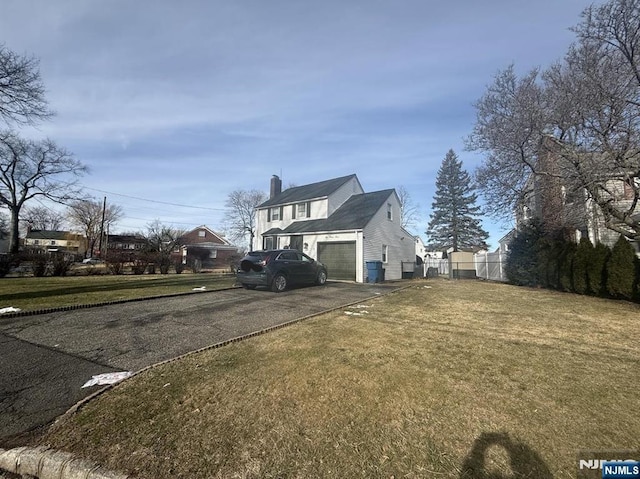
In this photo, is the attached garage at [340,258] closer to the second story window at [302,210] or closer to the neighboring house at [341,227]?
the neighboring house at [341,227]

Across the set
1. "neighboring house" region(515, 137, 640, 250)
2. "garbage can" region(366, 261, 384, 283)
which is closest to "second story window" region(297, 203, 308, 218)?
"garbage can" region(366, 261, 384, 283)

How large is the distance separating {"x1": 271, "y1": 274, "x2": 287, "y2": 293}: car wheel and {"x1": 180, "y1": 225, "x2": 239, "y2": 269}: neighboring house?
66.8 ft

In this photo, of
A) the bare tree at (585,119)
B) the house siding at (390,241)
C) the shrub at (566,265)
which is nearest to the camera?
the bare tree at (585,119)

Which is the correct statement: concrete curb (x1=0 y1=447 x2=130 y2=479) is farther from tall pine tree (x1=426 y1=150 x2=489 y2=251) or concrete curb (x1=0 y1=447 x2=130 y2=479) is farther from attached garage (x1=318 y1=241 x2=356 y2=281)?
tall pine tree (x1=426 y1=150 x2=489 y2=251)

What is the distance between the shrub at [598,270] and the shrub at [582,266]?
5.7 inches

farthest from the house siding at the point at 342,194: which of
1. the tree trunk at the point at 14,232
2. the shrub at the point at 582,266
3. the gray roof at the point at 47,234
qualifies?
the gray roof at the point at 47,234

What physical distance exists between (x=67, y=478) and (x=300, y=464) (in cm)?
178

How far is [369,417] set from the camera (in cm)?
282

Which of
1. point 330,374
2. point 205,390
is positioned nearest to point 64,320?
point 205,390

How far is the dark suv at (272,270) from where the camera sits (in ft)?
35.4

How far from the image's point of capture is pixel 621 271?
1012cm

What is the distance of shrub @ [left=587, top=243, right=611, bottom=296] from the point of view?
10984mm

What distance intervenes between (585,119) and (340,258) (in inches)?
483

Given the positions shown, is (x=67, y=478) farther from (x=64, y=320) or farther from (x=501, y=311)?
(x=501, y=311)
